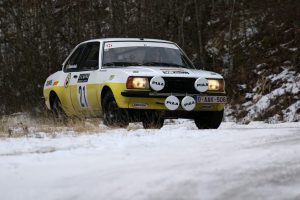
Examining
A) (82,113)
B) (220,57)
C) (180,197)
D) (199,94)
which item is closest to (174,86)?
(199,94)

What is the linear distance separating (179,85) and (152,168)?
4.46 metres

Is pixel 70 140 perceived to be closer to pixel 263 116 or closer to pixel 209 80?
pixel 209 80

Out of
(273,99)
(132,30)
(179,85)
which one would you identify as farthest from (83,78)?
(132,30)

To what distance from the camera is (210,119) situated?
974cm

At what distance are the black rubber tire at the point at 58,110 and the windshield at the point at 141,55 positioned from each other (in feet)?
5.33

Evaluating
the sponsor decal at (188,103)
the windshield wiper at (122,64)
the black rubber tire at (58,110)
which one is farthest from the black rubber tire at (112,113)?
the black rubber tire at (58,110)

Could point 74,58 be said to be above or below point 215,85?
above

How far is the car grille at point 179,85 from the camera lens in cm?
899

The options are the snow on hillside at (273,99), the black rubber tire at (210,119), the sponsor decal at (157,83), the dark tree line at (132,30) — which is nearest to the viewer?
the sponsor decal at (157,83)

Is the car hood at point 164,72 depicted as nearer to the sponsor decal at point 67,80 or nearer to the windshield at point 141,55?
the windshield at point 141,55

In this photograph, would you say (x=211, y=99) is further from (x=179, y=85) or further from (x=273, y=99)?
(x=273, y=99)

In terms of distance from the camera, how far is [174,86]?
9055mm

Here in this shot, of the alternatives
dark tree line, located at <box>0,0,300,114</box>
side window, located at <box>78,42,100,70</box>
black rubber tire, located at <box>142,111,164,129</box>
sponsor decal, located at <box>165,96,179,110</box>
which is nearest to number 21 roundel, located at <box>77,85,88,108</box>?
side window, located at <box>78,42,100,70</box>

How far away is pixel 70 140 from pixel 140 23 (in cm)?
1415
